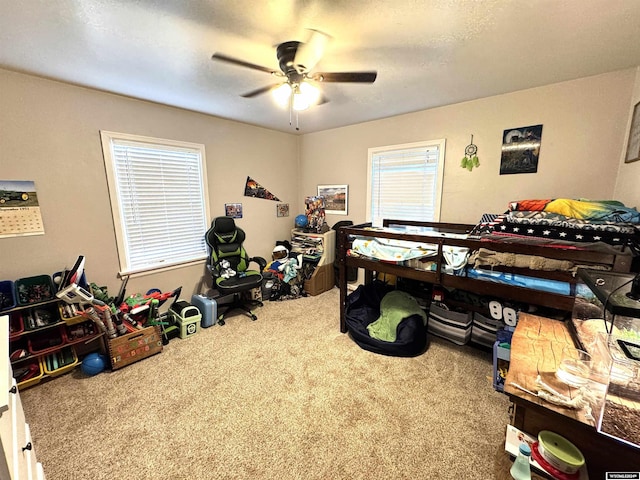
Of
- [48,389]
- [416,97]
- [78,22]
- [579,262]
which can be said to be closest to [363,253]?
[579,262]

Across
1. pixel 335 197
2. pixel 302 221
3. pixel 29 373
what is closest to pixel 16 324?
pixel 29 373

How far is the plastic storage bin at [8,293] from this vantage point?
2041 millimetres

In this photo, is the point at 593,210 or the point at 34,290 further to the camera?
the point at 34,290

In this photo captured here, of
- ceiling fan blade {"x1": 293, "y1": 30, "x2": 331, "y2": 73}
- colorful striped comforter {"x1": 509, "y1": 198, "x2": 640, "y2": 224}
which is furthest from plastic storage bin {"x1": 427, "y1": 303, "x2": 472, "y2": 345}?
ceiling fan blade {"x1": 293, "y1": 30, "x2": 331, "y2": 73}

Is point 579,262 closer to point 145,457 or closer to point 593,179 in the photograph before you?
point 593,179

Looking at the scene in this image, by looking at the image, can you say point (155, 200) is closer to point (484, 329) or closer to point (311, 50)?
point (311, 50)

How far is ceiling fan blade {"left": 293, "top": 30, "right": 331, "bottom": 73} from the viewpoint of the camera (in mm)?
1593

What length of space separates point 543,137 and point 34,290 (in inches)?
186

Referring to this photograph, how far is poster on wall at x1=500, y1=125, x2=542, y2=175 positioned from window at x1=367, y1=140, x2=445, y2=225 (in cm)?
61

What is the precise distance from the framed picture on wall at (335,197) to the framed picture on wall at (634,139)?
2789 millimetres

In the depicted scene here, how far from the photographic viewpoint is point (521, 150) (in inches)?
102

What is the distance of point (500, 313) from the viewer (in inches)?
87.2

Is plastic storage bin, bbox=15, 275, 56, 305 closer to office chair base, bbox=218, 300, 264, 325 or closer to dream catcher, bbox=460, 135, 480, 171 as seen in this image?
office chair base, bbox=218, 300, 264, 325

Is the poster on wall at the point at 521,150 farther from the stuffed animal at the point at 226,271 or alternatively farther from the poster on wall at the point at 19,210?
the poster on wall at the point at 19,210
